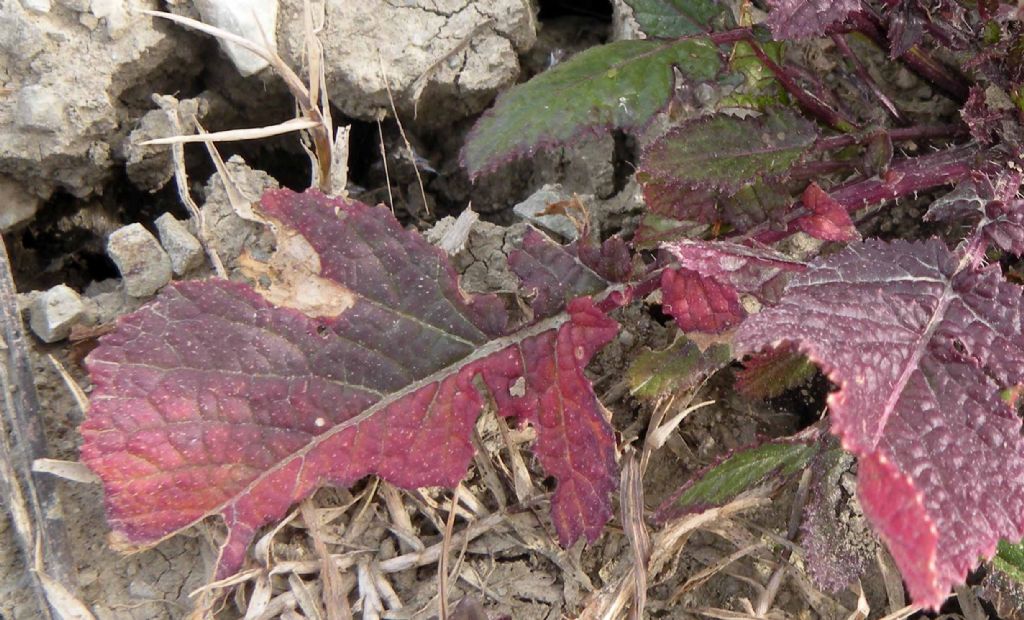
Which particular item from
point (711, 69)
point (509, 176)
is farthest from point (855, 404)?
point (509, 176)

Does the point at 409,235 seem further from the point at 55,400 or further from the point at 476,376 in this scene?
the point at 55,400

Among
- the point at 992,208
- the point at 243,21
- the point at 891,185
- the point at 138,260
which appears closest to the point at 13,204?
the point at 138,260

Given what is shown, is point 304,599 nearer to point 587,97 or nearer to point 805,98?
point 587,97

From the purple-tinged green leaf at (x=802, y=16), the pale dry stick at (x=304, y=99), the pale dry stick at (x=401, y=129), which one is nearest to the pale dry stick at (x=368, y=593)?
the pale dry stick at (x=304, y=99)

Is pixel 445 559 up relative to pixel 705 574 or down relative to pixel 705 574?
up

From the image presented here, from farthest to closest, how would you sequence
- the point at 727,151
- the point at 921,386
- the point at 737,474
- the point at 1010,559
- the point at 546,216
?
the point at 546,216
the point at 727,151
the point at 737,474
the point at 1010,559
the point at 921,386

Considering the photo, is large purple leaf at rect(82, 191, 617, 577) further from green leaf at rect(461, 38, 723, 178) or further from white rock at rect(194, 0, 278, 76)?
white rock at rect(194, 0, 278, 76)

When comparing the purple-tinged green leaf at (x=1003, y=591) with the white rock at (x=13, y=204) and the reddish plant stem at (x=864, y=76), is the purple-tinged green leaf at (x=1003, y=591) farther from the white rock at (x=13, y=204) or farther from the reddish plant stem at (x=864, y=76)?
the white rock at (x=13, y=204)
